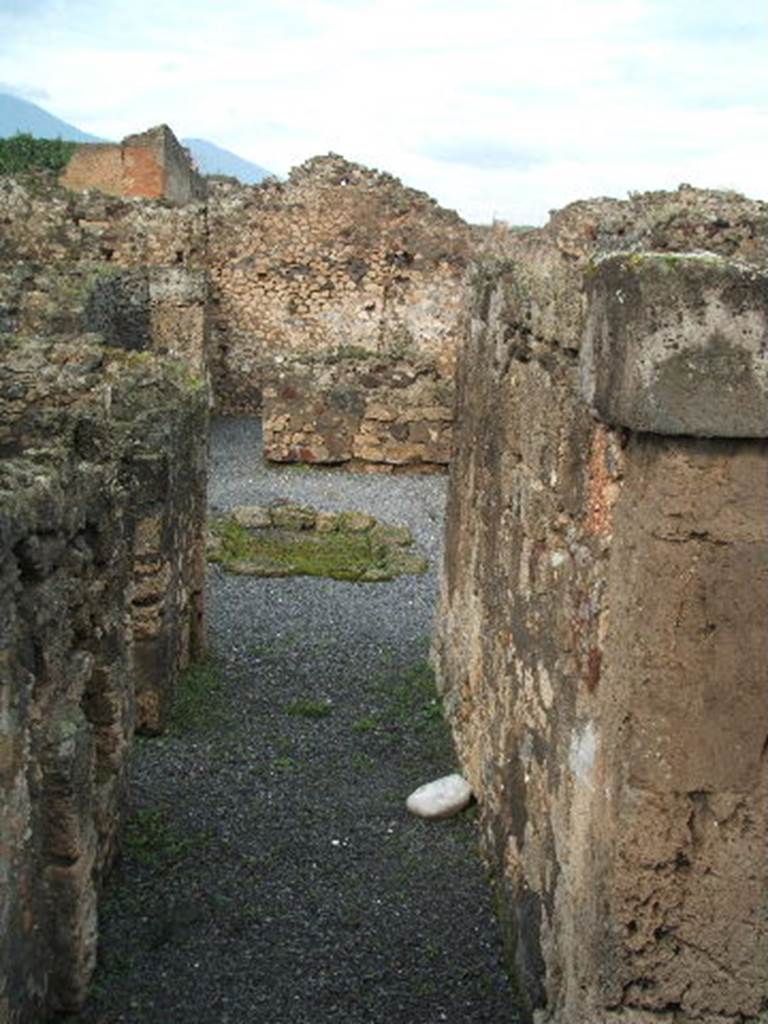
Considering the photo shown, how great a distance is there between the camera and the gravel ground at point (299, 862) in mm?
4824

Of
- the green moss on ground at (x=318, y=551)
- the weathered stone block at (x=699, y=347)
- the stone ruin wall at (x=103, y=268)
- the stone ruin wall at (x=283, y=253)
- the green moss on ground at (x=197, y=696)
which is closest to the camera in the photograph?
the weathered stone block at (x=699, y=347)

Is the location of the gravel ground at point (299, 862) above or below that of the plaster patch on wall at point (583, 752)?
below

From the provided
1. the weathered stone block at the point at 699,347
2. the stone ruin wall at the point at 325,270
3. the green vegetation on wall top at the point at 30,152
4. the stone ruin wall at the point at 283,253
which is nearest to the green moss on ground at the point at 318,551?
the stone ruin wall at the point at 283,253

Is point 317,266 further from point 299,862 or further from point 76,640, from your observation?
point 76,640

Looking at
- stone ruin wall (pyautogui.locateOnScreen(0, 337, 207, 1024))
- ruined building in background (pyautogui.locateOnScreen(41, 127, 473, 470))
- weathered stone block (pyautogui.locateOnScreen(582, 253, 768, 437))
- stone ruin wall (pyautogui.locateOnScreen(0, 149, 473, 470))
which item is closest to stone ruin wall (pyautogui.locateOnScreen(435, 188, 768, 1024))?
weathered stone block (pyautogui.locateOnScreen(582, 253, 768, 437))

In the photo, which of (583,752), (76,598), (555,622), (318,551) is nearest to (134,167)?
(318,551)

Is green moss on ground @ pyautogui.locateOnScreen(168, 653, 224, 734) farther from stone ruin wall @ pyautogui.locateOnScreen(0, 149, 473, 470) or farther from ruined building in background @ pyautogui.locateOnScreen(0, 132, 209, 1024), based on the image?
stone ruin wall @ pyautogui.locateOnScreen(0, 149, 473, 470)

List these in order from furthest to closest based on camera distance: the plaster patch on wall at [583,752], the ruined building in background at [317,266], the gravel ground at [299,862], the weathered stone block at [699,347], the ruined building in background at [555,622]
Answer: the ruined building in background at [317,266] → the gravel ground at [299,862] → the plaster patch on wall at [583,752] → the ruined building in background at [555,622] → the weathered stone block at [699,347]

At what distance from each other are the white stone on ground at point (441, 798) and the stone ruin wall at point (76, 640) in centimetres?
158

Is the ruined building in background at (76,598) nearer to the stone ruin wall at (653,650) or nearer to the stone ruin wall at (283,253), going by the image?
the stone ruin wall at (653,650)

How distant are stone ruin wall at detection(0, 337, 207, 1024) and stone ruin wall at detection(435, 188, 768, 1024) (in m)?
1.85

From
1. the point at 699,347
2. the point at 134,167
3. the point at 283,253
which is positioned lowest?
the point at 699,347

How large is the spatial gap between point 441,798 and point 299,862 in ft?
2.95

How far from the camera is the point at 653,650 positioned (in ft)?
11.7
